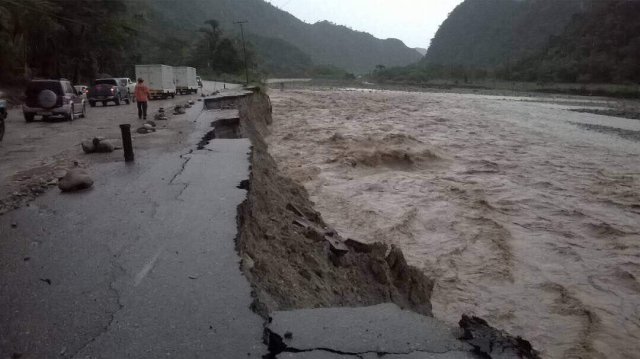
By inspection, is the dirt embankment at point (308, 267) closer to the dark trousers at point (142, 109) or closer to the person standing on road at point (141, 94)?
the person standing on road at point (141, 94)

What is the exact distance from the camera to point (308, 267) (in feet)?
15.9

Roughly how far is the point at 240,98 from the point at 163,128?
738 cm

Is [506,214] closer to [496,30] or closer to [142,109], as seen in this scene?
[142,109]

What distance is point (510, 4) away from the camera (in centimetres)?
12050

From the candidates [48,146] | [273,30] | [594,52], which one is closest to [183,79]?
[48,146]

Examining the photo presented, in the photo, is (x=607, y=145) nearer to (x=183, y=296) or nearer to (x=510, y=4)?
(x=183, y=296)

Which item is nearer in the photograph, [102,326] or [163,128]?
[102,326]

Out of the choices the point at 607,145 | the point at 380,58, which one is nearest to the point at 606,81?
the point at 607,145

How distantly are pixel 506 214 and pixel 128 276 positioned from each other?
9247 mm

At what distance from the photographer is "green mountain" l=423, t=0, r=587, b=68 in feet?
311

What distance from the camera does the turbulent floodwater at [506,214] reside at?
6383 millimetres

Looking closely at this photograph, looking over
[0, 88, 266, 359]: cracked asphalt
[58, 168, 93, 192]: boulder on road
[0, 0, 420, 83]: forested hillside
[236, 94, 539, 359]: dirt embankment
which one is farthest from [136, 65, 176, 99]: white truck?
[236, 94, 539, 359]: dirt embankment

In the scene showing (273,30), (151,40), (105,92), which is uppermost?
(273,30)

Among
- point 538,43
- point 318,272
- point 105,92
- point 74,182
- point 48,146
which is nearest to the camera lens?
point 318,272
